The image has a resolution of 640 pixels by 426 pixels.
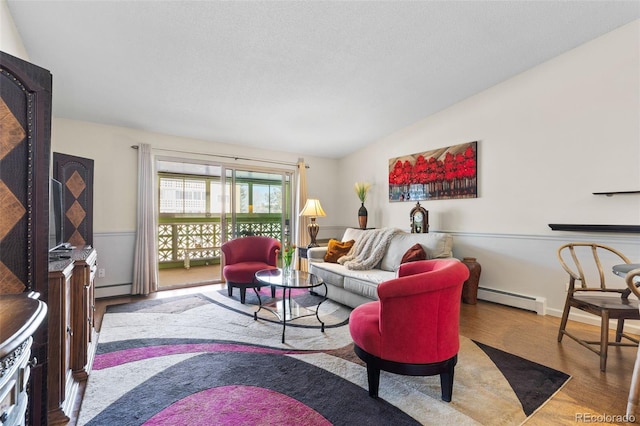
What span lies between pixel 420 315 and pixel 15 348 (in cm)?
167

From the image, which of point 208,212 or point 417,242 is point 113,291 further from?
point 417,242

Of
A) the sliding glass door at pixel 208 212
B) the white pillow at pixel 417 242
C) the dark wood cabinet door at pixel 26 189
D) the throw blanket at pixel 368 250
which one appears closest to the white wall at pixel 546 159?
the white pillow at pixel 417 242

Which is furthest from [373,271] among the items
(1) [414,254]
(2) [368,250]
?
(1) [414,254]

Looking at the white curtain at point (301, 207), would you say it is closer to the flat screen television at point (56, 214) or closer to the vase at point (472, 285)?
the vase at point (472, 285)

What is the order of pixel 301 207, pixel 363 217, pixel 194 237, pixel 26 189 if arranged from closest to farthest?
pixel 26 189 → pixel 363 217 → pixel 301 207 → pixel 194 237

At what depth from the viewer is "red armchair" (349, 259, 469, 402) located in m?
1.68

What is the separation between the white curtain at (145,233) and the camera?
4152 millimetres

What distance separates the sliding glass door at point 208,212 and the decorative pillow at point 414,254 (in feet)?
9.25

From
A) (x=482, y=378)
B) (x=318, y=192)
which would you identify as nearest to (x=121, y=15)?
(x=482, y=378)

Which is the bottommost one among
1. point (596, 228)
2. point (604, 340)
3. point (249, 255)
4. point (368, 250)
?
point (604, 340)

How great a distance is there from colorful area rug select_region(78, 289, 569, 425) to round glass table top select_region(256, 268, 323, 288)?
0.45m

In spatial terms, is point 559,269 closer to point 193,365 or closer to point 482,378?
point 482,378

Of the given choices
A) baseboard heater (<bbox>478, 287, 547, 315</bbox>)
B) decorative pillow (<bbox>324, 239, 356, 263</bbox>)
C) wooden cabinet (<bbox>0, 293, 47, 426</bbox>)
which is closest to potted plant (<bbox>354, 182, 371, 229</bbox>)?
decorative pillow (<bbox>324, 239, 356, 263</bbox>)

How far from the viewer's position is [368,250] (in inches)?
153
